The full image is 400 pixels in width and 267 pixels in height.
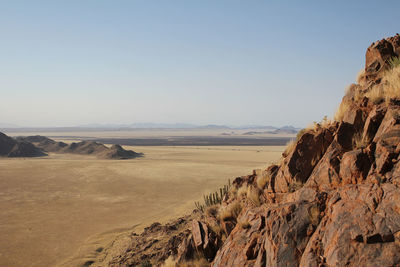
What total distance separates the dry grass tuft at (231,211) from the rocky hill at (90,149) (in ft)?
148

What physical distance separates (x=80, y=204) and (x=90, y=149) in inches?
1669

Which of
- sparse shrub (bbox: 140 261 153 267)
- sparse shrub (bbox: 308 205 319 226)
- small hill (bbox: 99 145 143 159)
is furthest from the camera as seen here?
small hill (bbox: 99 145 143 159)

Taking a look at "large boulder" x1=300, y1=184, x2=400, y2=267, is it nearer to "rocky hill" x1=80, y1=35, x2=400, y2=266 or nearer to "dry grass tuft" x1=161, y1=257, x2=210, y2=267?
"rocky hill" x1=80, y1=35, x2=400, y2=266

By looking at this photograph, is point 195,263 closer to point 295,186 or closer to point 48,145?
point 295,186

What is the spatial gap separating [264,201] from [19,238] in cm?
1270

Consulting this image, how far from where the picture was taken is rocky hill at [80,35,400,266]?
3.95 meters

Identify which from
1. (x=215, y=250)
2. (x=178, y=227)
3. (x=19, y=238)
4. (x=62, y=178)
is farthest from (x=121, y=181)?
(x=215, y=250)

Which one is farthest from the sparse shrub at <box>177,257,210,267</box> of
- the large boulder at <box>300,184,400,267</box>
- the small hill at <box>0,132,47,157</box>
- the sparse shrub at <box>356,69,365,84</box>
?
the small hill at <box>0,132,47,157</box>

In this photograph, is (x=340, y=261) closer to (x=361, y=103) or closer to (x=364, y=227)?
(x=364, y=227)

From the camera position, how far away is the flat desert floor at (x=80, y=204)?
12602mm

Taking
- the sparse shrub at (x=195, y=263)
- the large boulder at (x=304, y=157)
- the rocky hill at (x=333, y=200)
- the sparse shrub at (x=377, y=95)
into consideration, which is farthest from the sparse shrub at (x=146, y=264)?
the sparse shrub at (x=377, y=95)

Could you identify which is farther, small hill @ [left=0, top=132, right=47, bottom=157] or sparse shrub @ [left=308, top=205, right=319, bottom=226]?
small hill @ [left=0, top=132, right=47, bottom=157]

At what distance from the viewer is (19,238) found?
44.5 ft

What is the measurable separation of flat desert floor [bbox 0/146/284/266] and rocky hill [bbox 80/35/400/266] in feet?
25.2
